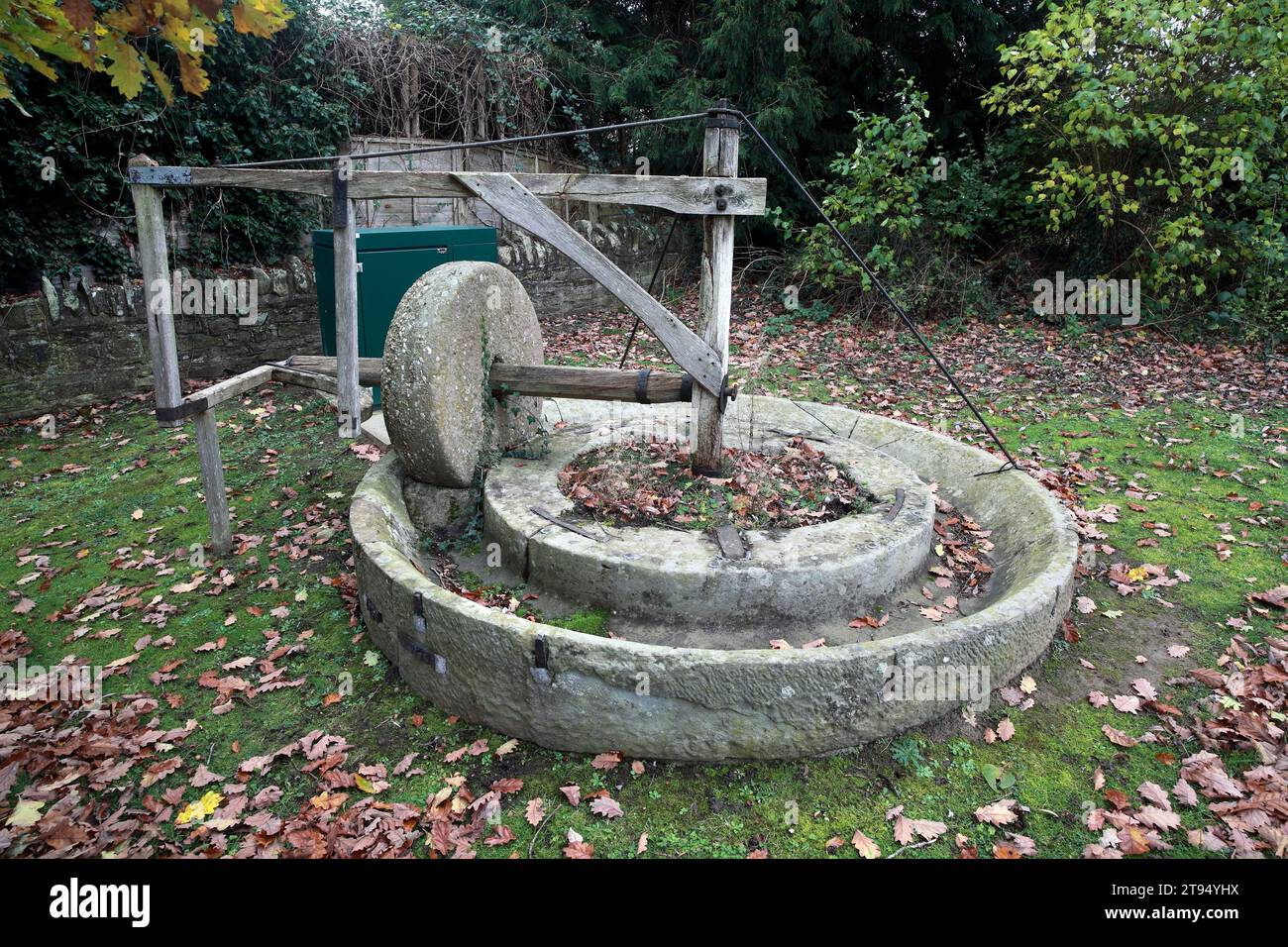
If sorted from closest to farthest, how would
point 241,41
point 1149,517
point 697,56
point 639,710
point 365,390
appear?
point 639,710, point 1149,517, point 365,390, point 241,41, point 697,56

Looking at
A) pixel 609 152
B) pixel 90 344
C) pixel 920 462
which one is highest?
pixel 609 152

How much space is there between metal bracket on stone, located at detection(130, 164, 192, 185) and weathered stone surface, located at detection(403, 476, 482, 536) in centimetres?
200

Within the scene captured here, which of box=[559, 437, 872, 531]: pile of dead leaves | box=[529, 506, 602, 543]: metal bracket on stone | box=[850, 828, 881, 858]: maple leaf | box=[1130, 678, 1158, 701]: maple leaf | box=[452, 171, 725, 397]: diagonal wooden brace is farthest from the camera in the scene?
box=[559, 437, 872, 531]: pile of dead leaves

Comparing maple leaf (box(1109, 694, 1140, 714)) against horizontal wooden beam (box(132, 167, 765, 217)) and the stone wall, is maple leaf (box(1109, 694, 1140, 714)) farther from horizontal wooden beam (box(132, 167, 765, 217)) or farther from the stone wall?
the stone wall

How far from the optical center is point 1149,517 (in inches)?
214

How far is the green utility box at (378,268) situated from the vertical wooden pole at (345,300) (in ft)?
7.54

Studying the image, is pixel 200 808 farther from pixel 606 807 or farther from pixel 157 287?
pixel 157 287

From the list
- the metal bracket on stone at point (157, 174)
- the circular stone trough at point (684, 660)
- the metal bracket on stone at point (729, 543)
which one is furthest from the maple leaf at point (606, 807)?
the metal bracket on stone at point (157, 174)

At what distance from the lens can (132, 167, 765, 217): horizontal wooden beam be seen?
13.4 ft

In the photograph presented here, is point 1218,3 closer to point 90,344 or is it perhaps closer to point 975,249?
point 975,249

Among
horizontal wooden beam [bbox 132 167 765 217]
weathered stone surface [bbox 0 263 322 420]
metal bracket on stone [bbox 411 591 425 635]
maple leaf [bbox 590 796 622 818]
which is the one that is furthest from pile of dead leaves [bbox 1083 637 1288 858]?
weathered stone surface [bbox 0 263 322 420]

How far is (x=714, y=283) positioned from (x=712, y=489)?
111cm

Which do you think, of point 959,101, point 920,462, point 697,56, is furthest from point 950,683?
point 697,56

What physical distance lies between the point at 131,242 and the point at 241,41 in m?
2.57
